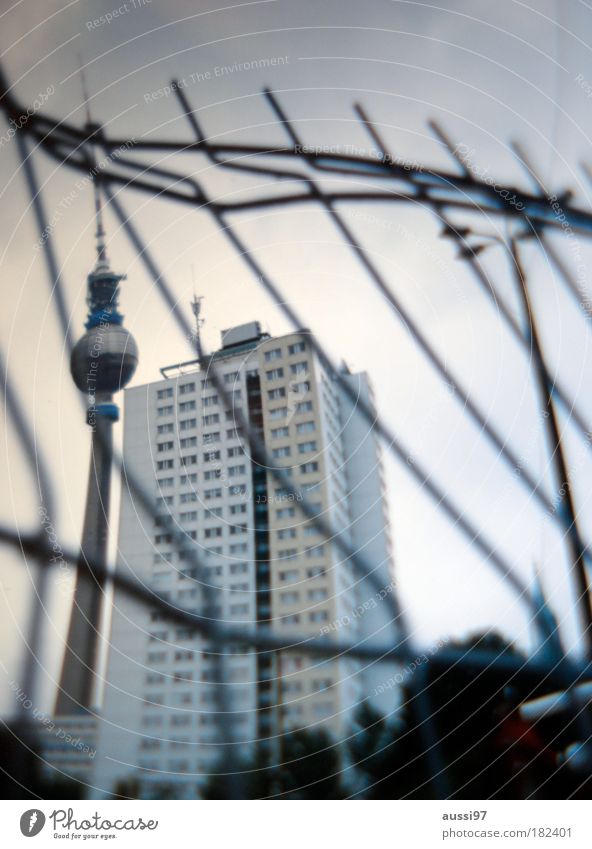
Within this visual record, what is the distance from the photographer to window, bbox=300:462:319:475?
879 millimetres

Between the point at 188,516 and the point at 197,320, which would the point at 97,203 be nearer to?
the point at 197,320

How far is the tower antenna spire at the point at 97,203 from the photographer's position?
90 centimetres

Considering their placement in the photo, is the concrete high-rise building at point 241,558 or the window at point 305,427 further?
the window at point 305,427

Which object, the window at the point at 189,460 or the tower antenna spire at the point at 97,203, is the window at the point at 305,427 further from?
the tower antenna spire at the point at 97,203

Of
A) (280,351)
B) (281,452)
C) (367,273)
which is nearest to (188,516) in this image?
(281,452)

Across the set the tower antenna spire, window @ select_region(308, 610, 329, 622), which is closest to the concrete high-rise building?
window @ select_region(308, 610, 329, 622)

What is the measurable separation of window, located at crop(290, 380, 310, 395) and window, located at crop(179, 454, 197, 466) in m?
0.15

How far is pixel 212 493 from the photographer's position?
87 cm

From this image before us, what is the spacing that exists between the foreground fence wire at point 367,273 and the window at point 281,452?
11mm

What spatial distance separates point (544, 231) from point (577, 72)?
0.23 m

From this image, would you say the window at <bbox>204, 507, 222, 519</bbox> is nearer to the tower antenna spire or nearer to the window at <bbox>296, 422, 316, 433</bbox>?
the window at <bbox>296, 422, 316, 433</bbox>

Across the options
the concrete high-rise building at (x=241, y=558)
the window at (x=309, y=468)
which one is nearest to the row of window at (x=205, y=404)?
the concrete high-rise building at (x=241, y=558)
